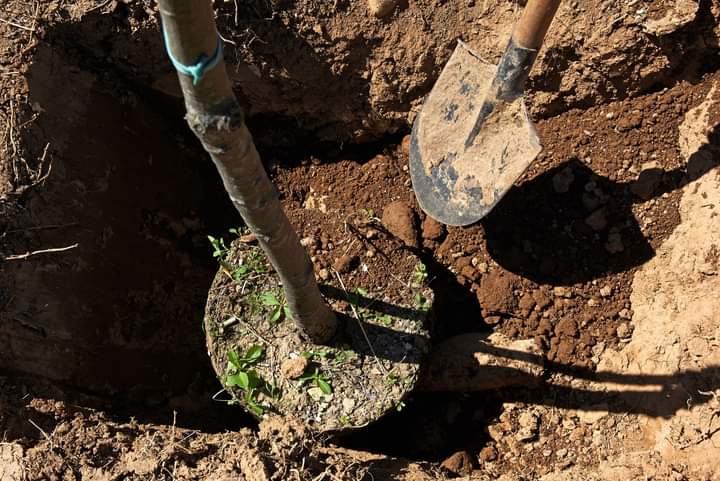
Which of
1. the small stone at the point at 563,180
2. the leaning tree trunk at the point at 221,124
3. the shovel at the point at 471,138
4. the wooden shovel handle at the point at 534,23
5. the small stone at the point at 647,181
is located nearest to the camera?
the leaning tree trunk at the point at 221,124

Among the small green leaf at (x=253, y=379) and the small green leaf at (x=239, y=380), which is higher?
the small green leaf at (x=239, y=380)

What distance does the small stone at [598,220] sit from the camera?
2.68 metres

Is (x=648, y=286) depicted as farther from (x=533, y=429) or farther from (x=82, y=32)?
(x=82, y=32)

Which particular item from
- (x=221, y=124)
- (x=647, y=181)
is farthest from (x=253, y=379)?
(x=647, y=181)

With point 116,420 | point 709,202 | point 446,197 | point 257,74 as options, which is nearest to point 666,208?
point 709,202

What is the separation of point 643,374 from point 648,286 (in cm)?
36

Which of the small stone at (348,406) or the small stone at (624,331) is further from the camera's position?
the small stone at (624,331)

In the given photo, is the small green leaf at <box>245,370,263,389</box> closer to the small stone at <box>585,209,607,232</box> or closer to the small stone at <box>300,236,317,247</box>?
the small stone at <box>300,236,317,247</box>

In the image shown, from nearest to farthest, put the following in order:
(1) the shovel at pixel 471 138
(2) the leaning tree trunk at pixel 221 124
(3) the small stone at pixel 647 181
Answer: (2) the leaning tree trunk at pixel 221 124 < (1) the shovel at pixel 471 138 < (3) the small stone at pixel 647 181

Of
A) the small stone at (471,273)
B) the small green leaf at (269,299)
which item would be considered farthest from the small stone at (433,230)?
the small green leaf at (269,299)

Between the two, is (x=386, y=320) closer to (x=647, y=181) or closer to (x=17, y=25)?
(x=647, y=181)

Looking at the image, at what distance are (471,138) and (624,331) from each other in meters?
1.01

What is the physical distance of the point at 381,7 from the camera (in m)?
2.58

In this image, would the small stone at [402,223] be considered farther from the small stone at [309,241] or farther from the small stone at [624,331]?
the small stone at [624,331]
